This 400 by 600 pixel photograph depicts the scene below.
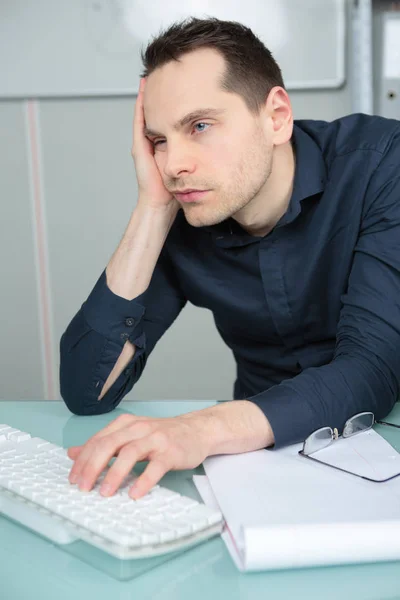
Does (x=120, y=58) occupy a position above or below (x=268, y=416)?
above

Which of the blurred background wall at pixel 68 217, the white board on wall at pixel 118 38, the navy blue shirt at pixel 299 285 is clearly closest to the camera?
the navy blue shirt at pixel 299 285

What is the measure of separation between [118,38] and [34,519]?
80.5 inches

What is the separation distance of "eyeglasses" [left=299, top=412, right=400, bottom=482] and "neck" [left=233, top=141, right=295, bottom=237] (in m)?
0.50

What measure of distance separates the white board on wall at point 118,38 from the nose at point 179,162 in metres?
1.35

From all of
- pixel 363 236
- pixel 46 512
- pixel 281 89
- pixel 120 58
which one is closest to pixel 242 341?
pixel 363 236

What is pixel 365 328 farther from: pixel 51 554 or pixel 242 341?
pixel 51 554

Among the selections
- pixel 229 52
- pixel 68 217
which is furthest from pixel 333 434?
pixel 68 217

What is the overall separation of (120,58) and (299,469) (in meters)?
1.96

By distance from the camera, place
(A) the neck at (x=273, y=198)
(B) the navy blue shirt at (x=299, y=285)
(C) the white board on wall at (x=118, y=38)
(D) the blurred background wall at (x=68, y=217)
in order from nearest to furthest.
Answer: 1. (B) the navy blue shirt at (x=299, y=285)
2. (A) the neck at (x=273, y=198)
3. (C) the white board on wall at (x=118, y=38)
4. (D) the blurred background wall at (x=68, y=217)

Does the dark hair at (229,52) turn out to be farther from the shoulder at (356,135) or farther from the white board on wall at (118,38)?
the white board on wall at (118,38)

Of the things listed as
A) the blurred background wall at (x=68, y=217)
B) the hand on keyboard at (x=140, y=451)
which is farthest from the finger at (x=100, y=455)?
the blurred background wall at (x=68, y=217)

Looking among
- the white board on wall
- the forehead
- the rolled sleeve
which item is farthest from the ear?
the white board on wall

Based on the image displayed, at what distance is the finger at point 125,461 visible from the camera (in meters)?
0.75

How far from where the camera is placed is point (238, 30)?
132cm
